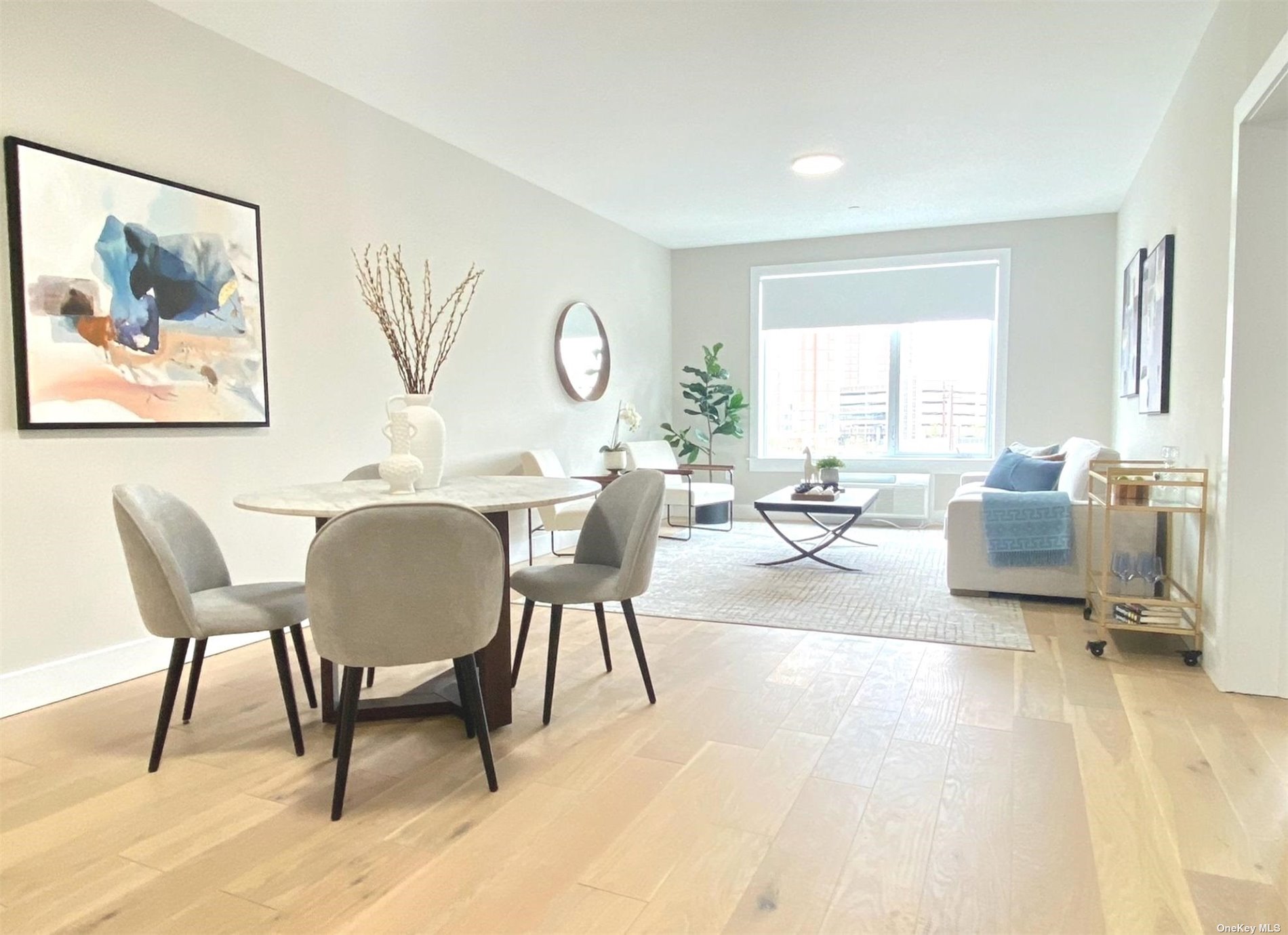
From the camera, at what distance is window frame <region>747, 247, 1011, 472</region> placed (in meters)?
6.49

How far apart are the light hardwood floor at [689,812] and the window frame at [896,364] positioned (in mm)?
3935

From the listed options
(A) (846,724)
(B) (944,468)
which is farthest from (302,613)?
(B) (944,468)

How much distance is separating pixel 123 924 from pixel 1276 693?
3359mm

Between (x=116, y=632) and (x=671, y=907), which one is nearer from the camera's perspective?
(x=671, y=907)

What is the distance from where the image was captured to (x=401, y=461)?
240cm

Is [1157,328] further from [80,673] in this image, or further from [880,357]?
[80,673]

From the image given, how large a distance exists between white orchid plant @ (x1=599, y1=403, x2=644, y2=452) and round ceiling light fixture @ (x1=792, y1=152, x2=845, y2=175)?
2.16 metres

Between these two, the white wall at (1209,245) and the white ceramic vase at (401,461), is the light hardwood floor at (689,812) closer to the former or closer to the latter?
the white wall at (1209,245)

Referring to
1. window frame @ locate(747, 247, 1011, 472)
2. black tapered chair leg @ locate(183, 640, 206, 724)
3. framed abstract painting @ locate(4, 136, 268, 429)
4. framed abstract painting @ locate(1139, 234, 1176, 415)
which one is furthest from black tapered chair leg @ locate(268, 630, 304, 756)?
window frame @ locate(747, 247, 1011, 472)

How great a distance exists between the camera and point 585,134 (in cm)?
429

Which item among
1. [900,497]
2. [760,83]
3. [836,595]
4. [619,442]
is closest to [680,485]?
[619,442]

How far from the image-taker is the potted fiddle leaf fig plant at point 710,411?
7.03 metres

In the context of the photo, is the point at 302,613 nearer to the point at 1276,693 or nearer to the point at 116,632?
the point at 116,632

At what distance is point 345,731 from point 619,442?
15.3ft
